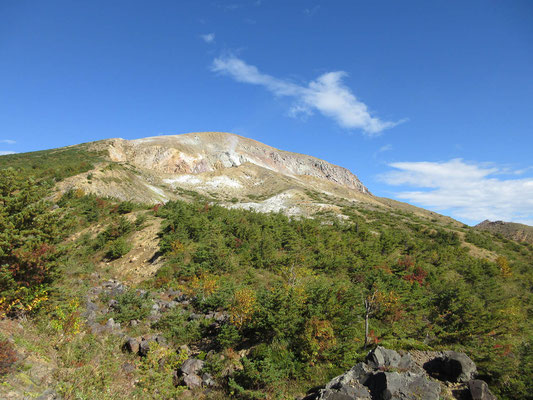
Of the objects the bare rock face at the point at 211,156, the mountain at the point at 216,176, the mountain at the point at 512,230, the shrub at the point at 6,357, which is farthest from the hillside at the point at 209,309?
the bare rock face at the point at 211,156

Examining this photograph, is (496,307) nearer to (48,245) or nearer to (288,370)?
(288,370)

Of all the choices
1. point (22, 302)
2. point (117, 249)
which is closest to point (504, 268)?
point (117, 249)

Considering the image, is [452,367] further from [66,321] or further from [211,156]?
[211,156]

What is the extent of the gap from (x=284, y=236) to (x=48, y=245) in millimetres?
19762

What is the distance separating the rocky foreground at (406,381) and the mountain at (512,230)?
67713mm

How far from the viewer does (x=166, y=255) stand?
19.1m

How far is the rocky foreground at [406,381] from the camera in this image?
6.29m

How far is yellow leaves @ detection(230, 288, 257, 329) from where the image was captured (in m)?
10.4

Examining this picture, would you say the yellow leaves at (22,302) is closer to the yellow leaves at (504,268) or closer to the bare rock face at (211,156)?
the yellow leaves at (504,268)

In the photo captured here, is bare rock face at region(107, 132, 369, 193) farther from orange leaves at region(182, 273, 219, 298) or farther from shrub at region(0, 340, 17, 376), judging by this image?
shrub at region(0, 340, 17, 376)

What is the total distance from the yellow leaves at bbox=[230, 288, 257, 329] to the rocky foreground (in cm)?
393

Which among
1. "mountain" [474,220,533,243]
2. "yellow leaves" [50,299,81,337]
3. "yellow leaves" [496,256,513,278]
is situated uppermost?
"mountain" [474,220,533,243]

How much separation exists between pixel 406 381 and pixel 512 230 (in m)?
89.2

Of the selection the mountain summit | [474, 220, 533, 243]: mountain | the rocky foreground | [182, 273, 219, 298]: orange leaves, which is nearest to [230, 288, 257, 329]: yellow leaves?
[182, 273, 219, 298]: orange leaves
